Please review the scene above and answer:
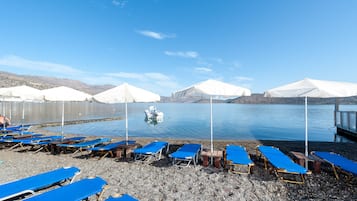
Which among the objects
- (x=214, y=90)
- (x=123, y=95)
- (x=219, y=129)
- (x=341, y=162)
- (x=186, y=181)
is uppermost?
(x=214, y=90)

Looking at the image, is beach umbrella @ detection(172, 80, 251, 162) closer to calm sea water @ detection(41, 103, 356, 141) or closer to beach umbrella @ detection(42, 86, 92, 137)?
beach umbrella @ detection(42, 86, 92, 137)

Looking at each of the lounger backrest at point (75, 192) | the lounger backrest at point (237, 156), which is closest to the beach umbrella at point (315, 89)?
the lounger backrest at point (237, 156)

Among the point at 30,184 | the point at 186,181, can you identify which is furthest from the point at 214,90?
the point at 30,184

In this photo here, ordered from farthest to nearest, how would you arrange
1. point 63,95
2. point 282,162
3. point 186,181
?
1. point 63,95
2. point 282,162
3. point 186,181

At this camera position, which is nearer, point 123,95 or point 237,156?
point 237,156

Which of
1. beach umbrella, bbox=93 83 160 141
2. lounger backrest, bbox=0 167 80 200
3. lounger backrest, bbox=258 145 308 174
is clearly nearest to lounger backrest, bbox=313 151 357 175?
lounger backrest, bbox=258 145 308 174

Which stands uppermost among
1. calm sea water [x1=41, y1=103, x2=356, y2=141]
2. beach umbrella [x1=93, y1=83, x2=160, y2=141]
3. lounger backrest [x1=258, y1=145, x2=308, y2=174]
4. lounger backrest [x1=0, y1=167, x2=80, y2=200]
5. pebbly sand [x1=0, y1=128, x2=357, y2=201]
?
beach umbrella [x1=93, y1=83, x2=160, y2=141]

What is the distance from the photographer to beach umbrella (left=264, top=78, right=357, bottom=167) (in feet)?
16.3

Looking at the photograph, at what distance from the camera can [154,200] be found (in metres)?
3.77

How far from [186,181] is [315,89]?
159 inches

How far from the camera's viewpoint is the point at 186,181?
4723mm

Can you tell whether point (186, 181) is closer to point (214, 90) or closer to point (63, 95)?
point (214, 90)

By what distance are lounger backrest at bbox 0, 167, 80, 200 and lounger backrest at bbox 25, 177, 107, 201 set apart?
0.46m

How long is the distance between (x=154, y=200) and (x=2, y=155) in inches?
268
